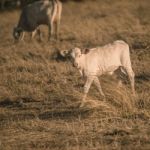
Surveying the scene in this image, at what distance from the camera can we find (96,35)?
17.0 m

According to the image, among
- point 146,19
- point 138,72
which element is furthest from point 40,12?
point 138,72

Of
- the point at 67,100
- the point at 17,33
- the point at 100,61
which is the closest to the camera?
the point at 67,100

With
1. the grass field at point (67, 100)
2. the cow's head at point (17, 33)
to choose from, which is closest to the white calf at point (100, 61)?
the grass field at point (67, 100)

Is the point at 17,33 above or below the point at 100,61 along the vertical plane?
below

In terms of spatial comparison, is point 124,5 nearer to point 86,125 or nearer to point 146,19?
point 146,19

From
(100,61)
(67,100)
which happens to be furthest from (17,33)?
(67,100)

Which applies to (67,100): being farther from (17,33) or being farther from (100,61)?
(17,33)

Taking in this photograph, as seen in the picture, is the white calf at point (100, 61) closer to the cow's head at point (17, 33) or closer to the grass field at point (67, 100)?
the grass field at point (67, 100)

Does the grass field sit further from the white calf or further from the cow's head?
the cow's head

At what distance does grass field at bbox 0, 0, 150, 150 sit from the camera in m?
8.06

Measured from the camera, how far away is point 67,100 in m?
10.1

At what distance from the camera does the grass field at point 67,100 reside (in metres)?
8.06

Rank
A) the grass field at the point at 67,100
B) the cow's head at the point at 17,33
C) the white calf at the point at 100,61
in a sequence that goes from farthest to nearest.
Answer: the cow's head at the point at 17,33, the white calf at the point at 100,61, the grass field at the point at 67,100

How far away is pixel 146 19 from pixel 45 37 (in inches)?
144
